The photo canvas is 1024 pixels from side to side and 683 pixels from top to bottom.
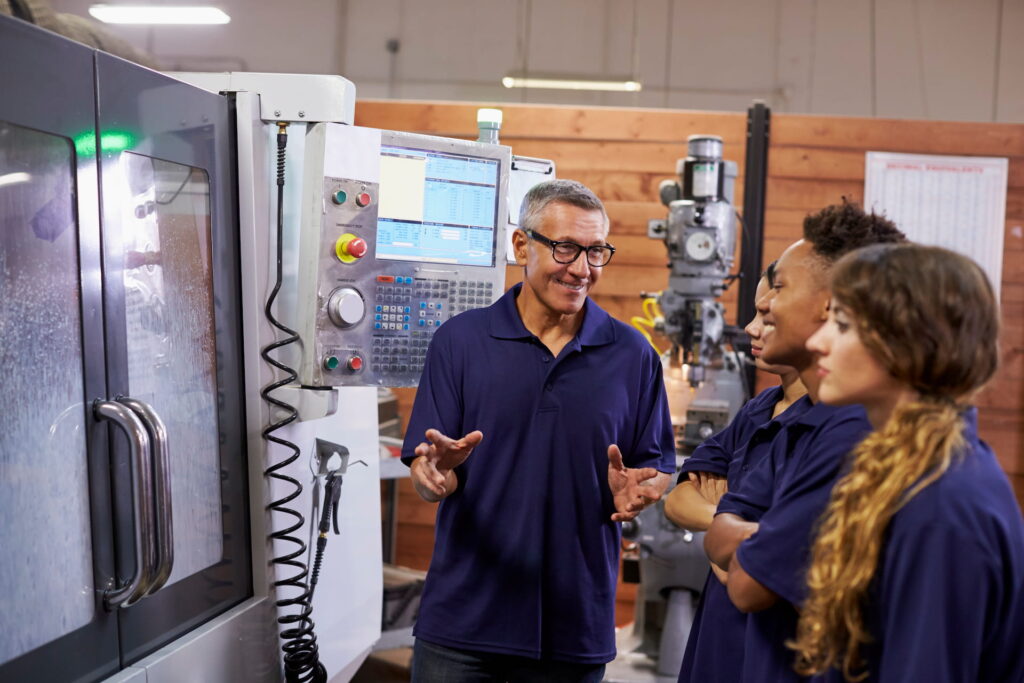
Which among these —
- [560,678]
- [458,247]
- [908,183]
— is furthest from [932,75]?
[560,678]

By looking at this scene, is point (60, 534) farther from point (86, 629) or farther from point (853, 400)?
point (853, 400)

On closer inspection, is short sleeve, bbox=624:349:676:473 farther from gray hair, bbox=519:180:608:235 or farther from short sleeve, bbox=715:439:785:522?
short sleeve, bbox=715:439:785:522

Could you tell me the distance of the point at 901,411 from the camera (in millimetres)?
1043

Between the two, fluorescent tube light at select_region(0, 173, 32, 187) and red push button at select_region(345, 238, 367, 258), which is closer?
fluorescent tube light at select_region(0, 173, 32, 187)

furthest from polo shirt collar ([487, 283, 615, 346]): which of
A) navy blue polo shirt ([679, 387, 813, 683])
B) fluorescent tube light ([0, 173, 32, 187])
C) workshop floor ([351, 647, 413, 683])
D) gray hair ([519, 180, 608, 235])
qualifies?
workshop floor ([351, 647, 413, 683])

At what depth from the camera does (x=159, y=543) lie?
1.62m

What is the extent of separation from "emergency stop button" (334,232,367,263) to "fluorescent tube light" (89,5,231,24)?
425 centimetres

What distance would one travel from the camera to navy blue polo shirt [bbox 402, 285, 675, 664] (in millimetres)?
1810

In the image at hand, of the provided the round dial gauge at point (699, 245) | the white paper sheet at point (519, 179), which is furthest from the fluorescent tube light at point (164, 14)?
the white paper sheet at point (519, 179)

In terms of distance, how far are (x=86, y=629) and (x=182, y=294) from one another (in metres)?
0.64

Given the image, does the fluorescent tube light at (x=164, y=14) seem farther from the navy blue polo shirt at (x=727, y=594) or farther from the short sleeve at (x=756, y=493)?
the short sleeve at (x=756, y=493)

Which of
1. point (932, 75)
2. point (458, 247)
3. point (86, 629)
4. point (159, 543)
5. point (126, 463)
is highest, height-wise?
point (932, 75)

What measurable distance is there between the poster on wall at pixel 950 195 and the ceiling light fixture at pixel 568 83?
1.52 meters

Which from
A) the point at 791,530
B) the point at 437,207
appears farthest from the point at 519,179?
the point at 791,530
